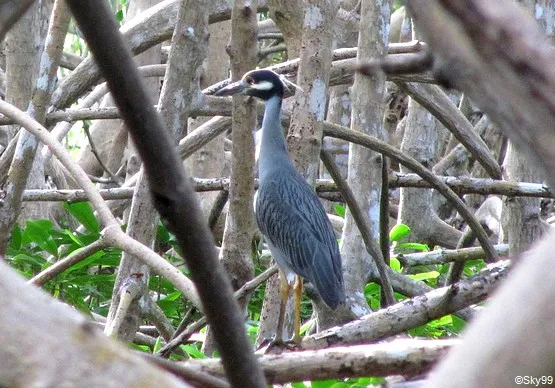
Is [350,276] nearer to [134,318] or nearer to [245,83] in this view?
[245,83]

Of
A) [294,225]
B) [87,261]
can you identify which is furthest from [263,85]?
[87,261]

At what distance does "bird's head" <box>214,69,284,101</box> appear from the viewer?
385cm

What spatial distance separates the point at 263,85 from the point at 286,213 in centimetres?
74

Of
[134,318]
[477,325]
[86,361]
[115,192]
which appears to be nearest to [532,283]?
[477,325]

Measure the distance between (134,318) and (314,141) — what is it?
0.92 meters

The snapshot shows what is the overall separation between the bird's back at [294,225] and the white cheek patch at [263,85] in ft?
1.27

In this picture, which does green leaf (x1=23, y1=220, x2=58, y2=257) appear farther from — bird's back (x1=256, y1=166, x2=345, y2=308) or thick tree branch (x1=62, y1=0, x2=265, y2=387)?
thick tree branch (x1=62, y1=0, x2=265, y2=387)

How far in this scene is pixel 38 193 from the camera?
15.0 feet

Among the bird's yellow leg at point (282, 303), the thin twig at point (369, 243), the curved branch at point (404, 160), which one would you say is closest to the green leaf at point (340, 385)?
the bird's yellow leg at point (282, 303)

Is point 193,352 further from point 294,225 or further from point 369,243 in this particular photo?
point 294,225

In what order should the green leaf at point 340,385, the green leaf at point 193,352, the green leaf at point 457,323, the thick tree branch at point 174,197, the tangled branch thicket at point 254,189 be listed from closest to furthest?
the tangled branch thicket at point 254,189, the thick tree branch at point 174,197, the green leaf at point 340,385, the green leaf at point 193,352, the green leaf at point 457,323

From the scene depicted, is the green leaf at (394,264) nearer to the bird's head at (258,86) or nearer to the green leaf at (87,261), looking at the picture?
the bird's head at (258,86)

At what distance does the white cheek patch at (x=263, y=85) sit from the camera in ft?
13.1

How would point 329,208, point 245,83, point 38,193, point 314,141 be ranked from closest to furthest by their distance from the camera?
point 314,141 → point 245,83 → point 38,193 → point 329,208
